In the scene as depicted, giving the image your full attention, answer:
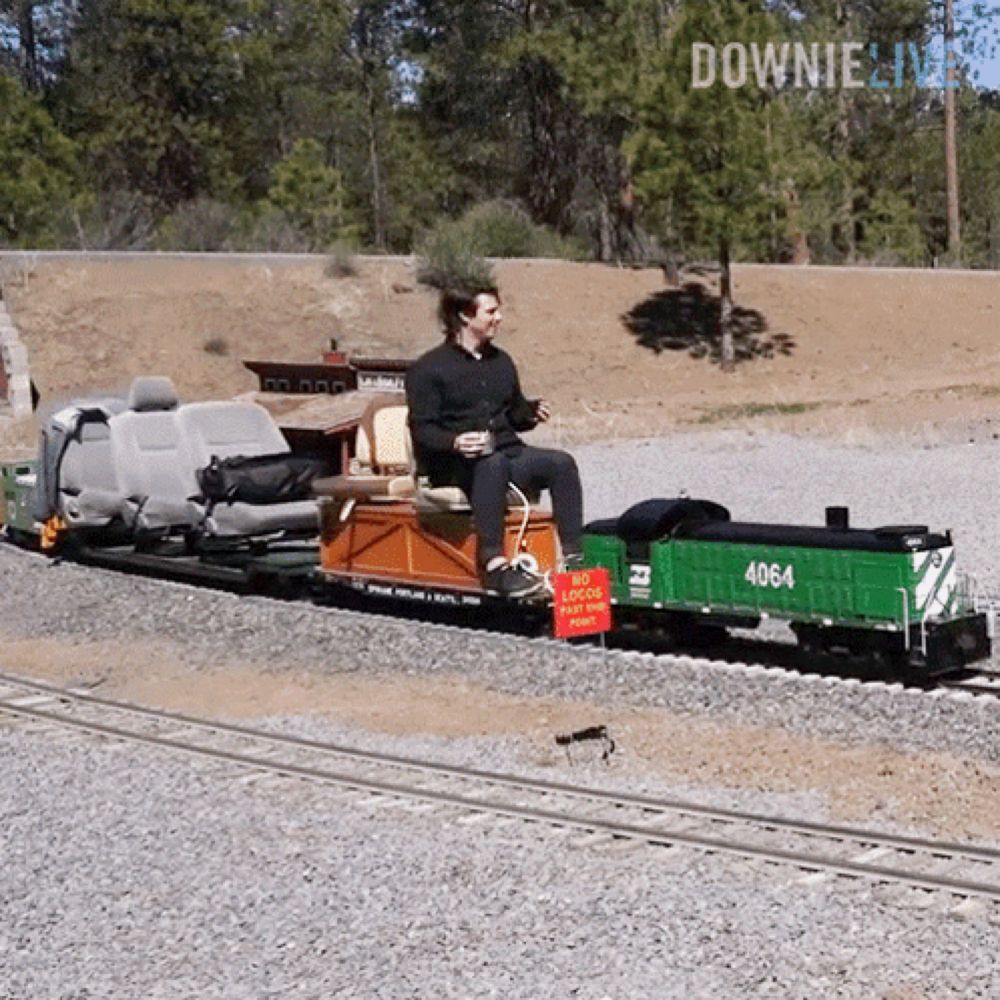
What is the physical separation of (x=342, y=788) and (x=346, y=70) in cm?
6557

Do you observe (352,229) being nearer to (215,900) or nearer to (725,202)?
(725,202)

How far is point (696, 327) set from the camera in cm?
4962

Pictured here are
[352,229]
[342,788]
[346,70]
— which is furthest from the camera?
[346,70]

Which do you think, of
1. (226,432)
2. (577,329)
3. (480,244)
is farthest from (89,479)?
(480,244)

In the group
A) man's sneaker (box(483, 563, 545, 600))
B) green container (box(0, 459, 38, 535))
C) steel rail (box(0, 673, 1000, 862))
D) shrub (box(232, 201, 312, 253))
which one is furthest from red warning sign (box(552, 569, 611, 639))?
shrub (box(232, 201, 312, 253))

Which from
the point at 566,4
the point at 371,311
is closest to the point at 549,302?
the point at 371,311

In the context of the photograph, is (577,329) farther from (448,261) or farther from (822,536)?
(822,536)

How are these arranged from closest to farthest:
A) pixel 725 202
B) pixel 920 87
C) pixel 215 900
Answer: pixel 215 900 → pixel 725 202 → pixel 920 87

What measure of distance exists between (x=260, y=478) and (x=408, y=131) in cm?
5464

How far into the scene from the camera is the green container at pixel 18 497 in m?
22.0

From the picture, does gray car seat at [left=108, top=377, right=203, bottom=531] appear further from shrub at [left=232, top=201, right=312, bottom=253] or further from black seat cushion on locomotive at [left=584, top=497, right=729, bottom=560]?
shrub at [left=232, top=201, right=312, bottom=253]

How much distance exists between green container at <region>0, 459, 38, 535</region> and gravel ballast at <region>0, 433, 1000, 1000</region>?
8780mm

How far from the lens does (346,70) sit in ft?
239

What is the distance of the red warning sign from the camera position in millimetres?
12945
